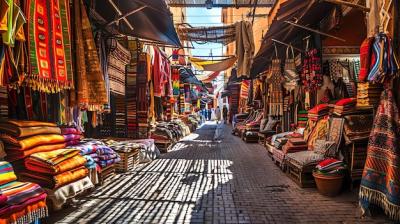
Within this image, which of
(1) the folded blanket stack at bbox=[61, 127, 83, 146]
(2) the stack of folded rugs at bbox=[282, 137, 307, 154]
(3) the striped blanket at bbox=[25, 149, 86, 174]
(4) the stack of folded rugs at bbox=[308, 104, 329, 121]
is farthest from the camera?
(2) the stack of folded rugs at bbox=[282, 137, 307, 154]

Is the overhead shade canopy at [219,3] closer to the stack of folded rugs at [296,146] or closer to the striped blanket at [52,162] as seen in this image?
the stack of folded rugs at [296,146]

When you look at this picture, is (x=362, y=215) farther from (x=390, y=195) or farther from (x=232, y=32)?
(x=232, y=32)

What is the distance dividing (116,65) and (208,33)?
4.95 meters

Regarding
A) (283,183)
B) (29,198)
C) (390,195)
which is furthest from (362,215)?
(29,198)

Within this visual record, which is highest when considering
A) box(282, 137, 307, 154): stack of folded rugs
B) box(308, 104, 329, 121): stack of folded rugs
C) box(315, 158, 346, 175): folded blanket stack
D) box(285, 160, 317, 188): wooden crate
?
box(308, 104, 329, 121): stack of folded rugs

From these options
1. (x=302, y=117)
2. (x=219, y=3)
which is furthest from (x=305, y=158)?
(x=219, y=3)

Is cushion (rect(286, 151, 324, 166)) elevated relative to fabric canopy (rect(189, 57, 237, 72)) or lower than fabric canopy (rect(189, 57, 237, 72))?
lower

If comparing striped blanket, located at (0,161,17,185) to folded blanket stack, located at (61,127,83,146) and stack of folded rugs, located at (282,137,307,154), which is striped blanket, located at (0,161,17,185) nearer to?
folded blanket stack, located at (61,127,83,146)

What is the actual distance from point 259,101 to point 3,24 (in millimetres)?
12268

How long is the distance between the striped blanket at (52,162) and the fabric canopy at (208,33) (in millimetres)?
6990

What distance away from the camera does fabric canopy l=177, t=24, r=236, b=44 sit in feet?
31.7

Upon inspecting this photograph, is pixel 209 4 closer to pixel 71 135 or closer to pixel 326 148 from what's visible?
pixel 326 148

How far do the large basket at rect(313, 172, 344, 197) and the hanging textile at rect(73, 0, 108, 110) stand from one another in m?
3.28

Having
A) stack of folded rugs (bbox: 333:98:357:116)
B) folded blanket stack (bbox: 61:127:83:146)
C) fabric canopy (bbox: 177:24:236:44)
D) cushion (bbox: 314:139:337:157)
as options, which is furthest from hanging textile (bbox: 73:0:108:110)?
fabric canopy (bbox: 177:24:236:44)
